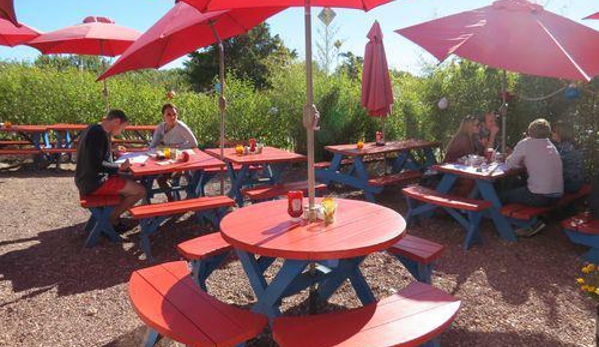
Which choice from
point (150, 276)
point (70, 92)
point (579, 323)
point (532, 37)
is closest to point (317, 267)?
point (150, 276)

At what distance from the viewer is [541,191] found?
4.41m

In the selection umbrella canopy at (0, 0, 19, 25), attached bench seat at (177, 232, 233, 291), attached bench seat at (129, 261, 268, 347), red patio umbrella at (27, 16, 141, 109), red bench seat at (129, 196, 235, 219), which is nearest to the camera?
umbrella canopy at (0, 0, 19, 25)

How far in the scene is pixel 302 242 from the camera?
7.38ft

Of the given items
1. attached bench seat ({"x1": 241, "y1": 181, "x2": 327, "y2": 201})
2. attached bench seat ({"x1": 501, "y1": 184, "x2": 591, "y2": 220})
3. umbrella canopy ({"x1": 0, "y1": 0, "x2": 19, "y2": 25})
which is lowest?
attached bench seat ({"x1": 501, "y1": 184, "x2": 591, "y2": 220})

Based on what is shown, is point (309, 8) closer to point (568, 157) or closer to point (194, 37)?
point (194, 37)

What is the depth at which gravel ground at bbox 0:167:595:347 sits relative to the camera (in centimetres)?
281

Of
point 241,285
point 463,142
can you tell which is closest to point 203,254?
point 241,285

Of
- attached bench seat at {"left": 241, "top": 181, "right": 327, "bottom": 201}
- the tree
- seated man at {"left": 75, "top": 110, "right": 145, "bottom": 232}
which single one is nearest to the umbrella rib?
attached bench seat at {"left": 241, "top": 181, "right": 327, "bottom": 201}

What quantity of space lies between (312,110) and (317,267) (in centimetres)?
118

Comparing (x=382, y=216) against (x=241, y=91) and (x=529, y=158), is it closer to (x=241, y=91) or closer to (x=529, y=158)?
(x=529, y=158)

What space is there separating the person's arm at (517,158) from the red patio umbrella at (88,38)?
472 cm

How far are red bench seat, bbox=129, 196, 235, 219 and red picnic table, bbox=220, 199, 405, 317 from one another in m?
1.30

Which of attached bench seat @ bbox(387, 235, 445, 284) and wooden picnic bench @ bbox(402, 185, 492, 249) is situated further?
wooden picnic bench @ bbox(402, 185, 492, 249)

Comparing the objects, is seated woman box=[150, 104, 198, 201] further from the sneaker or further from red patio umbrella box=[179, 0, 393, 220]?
the sneaker
